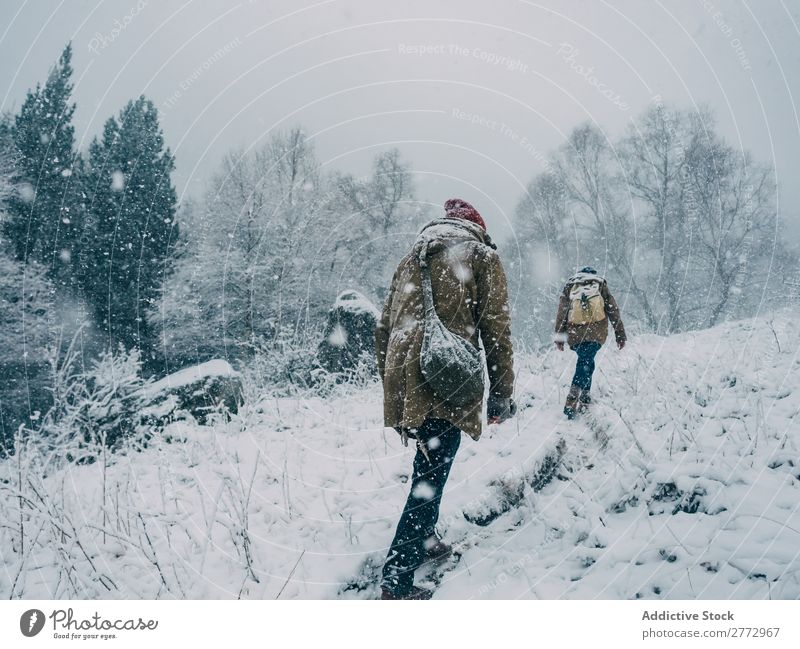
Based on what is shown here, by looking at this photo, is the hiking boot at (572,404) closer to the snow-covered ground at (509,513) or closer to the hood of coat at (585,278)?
the snow-covered ground at (509,513)

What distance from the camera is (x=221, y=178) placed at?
16.9 metres

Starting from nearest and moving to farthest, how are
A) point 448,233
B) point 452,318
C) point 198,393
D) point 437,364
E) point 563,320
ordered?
point 437,364 < point 452,318 < point 448,233 < point 563,320 < point 198,393

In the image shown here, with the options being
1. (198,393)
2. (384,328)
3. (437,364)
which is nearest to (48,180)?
(198,393)

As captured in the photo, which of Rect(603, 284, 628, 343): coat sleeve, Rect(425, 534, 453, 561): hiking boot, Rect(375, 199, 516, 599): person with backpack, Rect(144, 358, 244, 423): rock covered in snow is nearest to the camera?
Rect(375, 199, 516, 599): person with backpack

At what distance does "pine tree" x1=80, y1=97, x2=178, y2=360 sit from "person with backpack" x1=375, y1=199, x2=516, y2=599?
1746cm

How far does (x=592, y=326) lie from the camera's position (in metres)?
4.34

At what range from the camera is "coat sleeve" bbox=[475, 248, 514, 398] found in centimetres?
213

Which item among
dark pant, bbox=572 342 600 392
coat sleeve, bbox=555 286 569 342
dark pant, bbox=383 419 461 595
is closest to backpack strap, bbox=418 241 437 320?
dark pant, bbox=383 419 461 595

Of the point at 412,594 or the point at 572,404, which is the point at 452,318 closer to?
the point at 412,594

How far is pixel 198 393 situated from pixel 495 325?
5.82 m

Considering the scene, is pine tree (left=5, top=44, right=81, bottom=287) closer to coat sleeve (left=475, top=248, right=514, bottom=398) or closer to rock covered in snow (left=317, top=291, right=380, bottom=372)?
rock covered in snow (left=317, top=291, right=380, bottom=372)

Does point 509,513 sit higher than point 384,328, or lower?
lower
